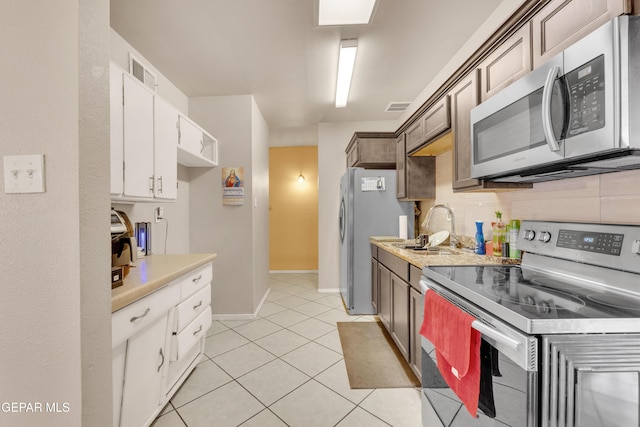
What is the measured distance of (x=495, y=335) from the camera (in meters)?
0.87

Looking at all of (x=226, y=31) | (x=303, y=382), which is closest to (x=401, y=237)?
(x=303, y=382)

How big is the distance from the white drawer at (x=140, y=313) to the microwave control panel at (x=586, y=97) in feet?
6.45

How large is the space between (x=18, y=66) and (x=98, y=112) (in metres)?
0.25

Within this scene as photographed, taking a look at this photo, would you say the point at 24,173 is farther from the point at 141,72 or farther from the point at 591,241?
the point at 591,241

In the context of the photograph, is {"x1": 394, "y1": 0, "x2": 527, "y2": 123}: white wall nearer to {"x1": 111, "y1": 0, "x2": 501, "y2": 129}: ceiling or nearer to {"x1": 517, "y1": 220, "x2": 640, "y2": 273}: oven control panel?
{"x1": 111, "y1": 0, "x2": 501, "y2": 129}: ceiling

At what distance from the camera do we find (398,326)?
7.25 feet

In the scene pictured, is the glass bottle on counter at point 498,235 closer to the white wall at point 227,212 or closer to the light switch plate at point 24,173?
the light switch plate at point 24,173

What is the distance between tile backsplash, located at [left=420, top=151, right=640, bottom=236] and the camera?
44.1 inches

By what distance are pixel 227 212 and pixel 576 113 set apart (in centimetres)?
307

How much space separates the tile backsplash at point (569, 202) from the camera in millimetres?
1119

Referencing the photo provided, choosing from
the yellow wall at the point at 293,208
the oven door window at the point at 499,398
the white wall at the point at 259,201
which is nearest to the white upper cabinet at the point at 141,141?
the white wall at the point at 259,201

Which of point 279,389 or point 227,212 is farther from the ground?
point 227,212

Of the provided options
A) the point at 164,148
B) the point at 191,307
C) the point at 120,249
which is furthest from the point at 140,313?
the point at 164,148

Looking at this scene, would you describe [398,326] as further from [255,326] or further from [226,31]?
[226,31]
